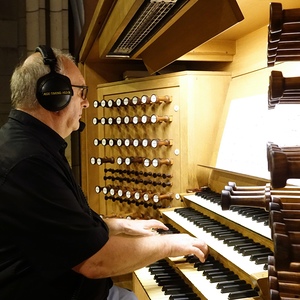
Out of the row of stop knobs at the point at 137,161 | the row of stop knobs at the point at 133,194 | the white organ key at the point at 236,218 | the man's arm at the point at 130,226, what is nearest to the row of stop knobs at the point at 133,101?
the row of stop knobs at the point at 137,161

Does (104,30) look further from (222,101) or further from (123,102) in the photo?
(222,101)

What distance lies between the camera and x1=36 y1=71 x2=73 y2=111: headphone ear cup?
55.5 inches

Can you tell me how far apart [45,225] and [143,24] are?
61.0 inches

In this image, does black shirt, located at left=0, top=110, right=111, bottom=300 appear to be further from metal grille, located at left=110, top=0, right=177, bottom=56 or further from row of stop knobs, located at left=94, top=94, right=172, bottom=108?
row of stop knobs, located at left=94, top=94, right=172, bottom=108

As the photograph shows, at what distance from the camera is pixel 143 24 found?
234cm

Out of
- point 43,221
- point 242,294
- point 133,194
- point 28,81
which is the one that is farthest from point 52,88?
point 133,194

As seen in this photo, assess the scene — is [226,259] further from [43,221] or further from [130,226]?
[43,221]

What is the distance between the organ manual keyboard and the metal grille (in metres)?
1.06

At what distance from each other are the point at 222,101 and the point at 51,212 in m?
1.86

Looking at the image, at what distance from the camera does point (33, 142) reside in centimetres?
128

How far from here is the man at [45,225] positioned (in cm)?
117

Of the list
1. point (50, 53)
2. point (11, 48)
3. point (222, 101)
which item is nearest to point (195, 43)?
point (222, 101)

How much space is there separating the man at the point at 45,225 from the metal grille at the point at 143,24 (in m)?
0.73

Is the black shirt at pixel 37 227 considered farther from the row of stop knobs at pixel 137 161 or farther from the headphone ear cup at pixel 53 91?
the row of stop knobs at pixel 137 161
